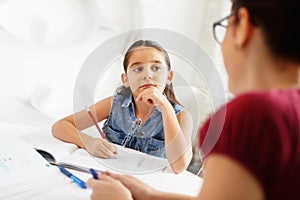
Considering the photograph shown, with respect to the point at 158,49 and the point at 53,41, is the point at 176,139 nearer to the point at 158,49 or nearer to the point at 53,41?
the point at 158,49

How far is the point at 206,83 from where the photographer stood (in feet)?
2.29

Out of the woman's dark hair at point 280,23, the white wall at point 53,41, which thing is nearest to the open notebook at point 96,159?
the white wall at point 53,41

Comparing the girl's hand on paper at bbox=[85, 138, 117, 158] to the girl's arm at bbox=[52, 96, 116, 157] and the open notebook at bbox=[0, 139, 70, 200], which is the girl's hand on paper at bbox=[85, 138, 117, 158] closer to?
the girl's arm at bbox=[52, 96, 116, 157]

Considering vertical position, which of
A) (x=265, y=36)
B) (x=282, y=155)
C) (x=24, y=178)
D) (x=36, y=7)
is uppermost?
(x=36, y=7)

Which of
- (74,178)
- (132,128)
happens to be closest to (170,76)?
(132,128)

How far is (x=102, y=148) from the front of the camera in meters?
0.69

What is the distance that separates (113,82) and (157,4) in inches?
21.7

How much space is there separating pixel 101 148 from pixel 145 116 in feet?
0.38

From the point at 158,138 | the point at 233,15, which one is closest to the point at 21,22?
the point at 158,138

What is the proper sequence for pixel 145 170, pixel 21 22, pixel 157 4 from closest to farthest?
1. pixel 145 170
2. pixel 21 22
3. pixel 157 4

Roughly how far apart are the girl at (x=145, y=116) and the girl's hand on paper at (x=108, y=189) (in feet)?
0.51

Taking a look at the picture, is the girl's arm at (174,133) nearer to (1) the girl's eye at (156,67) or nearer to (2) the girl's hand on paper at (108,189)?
(1) the girl's eye at (156,67)

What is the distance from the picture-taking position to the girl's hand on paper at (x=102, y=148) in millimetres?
690

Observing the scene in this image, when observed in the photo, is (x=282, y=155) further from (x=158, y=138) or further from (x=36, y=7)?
(x=36, y=7)
